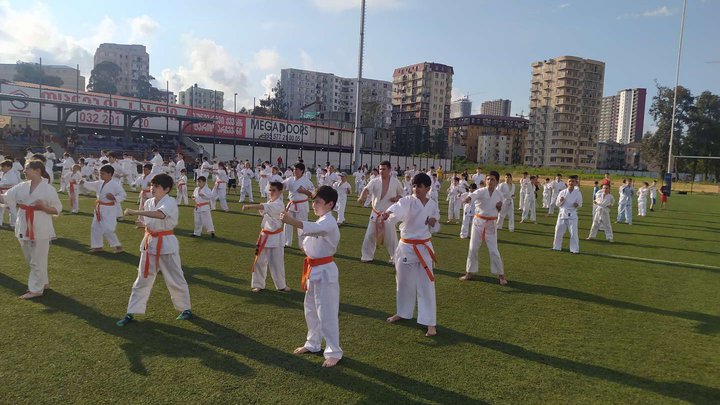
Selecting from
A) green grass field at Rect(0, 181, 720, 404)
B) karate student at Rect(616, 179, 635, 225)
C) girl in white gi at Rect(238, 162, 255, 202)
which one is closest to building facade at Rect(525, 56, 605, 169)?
karate student at Rect(616, 179, 635, 225)

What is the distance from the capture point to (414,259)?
6219 millimetres

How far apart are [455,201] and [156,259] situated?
1502 centimetres

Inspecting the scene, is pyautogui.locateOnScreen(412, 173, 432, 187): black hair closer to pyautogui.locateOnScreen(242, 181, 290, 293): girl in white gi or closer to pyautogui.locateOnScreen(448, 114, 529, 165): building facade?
pyautogui.locateOnScreen(242, 181, 290, 293): girl in white gi

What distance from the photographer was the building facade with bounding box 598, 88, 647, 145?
16175cm

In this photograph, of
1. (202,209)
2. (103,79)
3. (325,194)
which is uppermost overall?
(103,79)

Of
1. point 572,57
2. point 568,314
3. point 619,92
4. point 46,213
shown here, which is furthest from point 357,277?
point 619,92

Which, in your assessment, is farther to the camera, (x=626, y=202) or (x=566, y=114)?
(x=566, y=114)

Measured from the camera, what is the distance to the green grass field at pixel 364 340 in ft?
14.7

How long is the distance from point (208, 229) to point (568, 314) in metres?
8.94

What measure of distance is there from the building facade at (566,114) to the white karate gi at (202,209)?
294 ft

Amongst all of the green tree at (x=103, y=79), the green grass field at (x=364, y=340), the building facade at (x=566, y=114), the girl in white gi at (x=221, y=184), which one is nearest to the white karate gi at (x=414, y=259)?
the green grass field at (x=364, y=340)

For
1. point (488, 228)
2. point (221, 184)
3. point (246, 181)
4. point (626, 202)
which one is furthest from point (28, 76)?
point (488, 228)

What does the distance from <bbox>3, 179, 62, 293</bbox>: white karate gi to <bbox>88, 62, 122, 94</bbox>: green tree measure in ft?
260

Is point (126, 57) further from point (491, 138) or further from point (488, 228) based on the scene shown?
point (488, 228)
